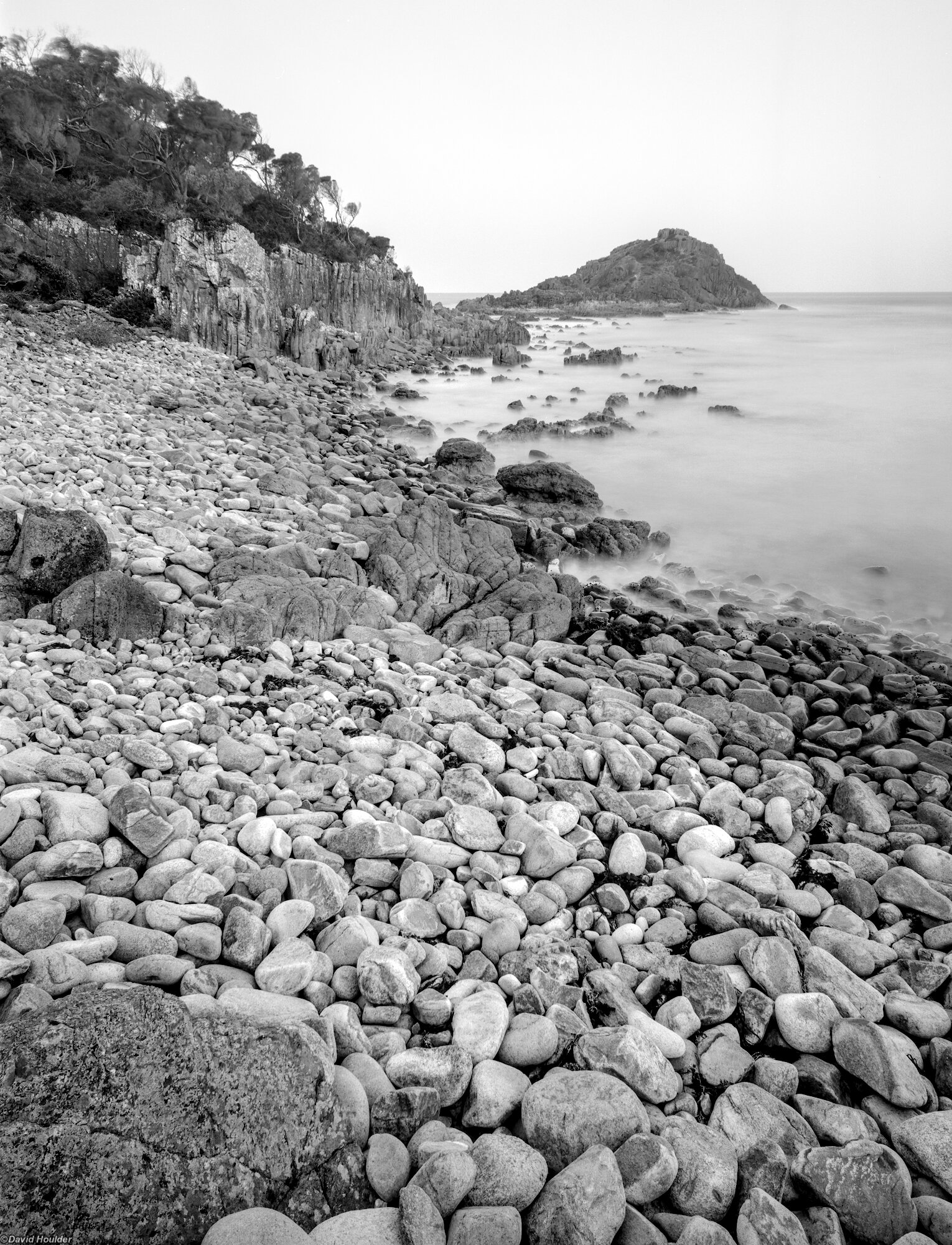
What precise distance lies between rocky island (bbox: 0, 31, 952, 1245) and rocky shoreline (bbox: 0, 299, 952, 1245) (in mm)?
13

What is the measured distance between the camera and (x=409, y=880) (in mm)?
2838

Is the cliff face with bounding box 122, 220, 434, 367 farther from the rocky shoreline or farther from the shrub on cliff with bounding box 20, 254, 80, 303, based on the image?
the rocky shoreline

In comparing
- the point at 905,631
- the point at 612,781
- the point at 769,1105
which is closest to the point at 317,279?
A: the point at 905,631

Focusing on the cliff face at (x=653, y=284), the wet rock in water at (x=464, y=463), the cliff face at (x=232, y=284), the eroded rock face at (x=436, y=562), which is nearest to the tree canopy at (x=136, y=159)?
the cliff face at (x=232, y=284)

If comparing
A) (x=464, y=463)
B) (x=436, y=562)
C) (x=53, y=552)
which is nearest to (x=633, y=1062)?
(x=53, y=552)

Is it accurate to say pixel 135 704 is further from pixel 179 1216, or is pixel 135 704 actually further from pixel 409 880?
pixel 179 1216

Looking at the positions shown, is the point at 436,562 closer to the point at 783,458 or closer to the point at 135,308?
the point at 783,458

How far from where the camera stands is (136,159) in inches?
1089

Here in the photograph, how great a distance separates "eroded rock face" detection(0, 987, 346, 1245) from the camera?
1.40m

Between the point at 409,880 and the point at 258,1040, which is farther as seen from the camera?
the point at 409,880

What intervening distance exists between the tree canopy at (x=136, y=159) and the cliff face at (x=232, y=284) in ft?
2.90

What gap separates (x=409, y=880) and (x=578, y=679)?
8.22ft

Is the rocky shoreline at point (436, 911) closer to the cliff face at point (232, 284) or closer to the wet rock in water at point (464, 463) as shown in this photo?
the wet rock in water at point (464, 463)

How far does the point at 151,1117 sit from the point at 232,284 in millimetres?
23575
